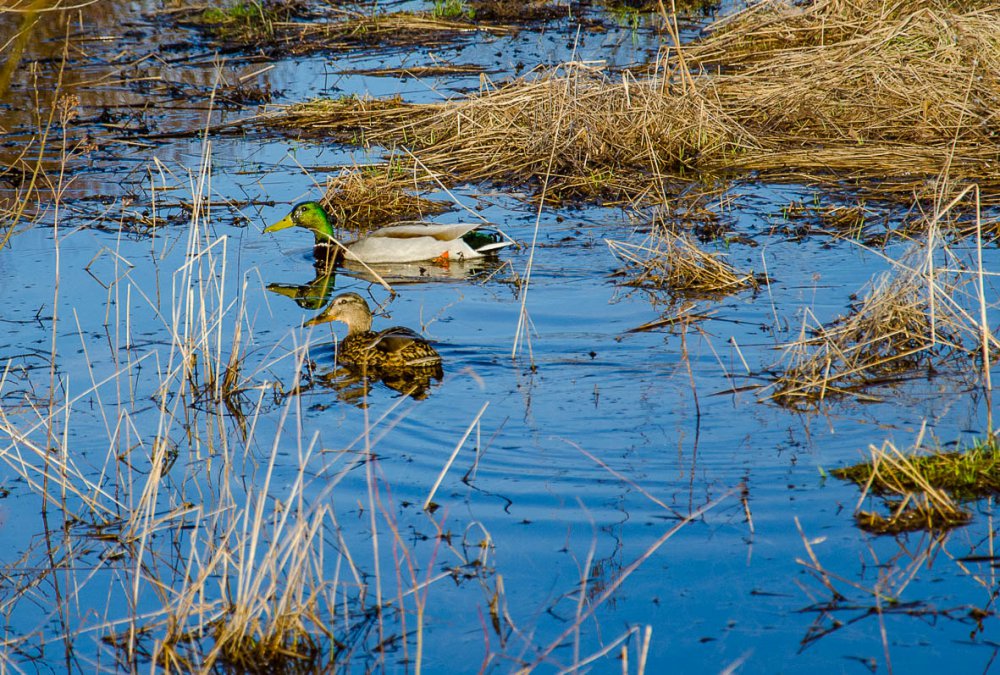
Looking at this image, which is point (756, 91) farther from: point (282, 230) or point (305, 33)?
point (305, 33)

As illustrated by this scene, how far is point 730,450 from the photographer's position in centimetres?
550

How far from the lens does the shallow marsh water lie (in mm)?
4074

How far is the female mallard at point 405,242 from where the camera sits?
9.38m

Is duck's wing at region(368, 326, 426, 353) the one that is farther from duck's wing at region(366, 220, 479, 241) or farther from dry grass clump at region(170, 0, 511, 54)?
dry grass clump at region(170, 0, 511, 54)

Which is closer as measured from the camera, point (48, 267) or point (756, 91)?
point (48, 267)

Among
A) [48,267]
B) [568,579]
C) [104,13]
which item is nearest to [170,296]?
[48,267]

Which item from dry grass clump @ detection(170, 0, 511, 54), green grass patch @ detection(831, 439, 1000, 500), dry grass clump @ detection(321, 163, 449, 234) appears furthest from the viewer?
dry grass clump @ detection(170, 0, 511, 54)

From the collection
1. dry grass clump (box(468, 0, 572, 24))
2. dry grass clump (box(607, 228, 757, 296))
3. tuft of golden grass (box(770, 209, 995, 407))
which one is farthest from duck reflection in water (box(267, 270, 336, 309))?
dry grass clump (box(468, 0, 572, 24))

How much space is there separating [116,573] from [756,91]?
29.3 ft

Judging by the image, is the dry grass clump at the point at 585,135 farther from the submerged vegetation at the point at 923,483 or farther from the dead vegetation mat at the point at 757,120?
the submerged vegetation at the point at 923,483

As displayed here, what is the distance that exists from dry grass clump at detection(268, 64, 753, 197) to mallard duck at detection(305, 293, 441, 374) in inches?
126

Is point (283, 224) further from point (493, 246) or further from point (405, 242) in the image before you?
point (493, 246)

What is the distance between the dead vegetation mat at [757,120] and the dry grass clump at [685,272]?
5.74 ft

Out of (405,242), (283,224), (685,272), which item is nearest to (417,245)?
(405,242)
